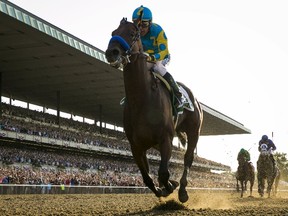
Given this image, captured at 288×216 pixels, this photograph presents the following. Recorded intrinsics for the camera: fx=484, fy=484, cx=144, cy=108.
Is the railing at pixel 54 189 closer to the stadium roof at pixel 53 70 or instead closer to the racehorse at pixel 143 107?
the stadium roof at pixel 53 70

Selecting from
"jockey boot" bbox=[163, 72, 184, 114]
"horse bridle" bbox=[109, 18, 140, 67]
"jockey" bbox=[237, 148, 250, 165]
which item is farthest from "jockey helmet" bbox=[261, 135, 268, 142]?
"horse bridle" bbox=[109, 18, 140, 67]

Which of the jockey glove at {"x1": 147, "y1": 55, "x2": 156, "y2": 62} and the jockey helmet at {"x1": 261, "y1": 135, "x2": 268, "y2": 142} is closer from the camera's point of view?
the jockey glove at {"x1": 147, "y1": 55, "x2": 156, "y2": 62}

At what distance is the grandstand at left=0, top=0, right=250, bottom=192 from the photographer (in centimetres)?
3083

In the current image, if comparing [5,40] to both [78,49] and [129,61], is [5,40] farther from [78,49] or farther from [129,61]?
[129,61]

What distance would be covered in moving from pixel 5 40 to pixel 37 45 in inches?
96.9

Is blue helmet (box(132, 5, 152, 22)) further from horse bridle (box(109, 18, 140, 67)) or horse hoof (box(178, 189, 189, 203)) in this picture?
horse hoof (box(178, 189, 189, 203))

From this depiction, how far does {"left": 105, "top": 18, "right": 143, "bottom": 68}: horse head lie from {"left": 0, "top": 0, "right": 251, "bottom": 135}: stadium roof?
22.0m

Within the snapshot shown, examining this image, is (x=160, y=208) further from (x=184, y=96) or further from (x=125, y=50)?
(x=125, y=50)

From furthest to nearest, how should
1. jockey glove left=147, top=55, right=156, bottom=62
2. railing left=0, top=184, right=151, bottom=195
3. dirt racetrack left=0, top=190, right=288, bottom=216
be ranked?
railing left=0, top=184, right=151, bottom=195 < jockey glove left=147, top=55, right=156, bottom=62 < dirt racetrack left=0, top=190, right=288, bottom=216

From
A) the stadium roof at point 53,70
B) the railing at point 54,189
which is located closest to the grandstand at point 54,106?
the stadium roof at point 53,70

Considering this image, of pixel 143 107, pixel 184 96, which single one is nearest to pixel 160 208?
pixel 143 107

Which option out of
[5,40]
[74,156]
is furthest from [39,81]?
[5,40]

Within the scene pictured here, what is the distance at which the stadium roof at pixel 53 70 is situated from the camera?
31.5 m

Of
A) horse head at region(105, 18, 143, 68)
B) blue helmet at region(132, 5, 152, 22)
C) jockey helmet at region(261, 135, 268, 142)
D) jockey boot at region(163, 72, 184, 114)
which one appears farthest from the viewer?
jockey helmet at region(261, 135, 268, 142)
